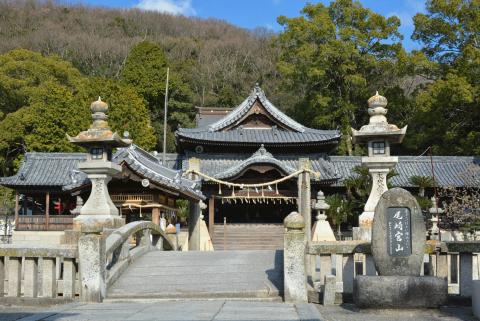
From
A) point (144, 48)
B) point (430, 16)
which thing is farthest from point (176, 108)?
point (430, 16)

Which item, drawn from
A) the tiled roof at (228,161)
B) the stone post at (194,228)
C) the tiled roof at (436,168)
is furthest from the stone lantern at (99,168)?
the tiled roof at (436,168)

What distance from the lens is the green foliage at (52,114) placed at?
36.1 meters

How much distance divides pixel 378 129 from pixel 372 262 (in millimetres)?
4261

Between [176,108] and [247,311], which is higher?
[176,108]

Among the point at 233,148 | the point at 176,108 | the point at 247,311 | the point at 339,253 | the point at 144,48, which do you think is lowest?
the point at 247,311

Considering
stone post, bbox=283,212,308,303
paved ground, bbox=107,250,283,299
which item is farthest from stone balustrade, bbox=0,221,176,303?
stone post, bbox=283,212,308,303

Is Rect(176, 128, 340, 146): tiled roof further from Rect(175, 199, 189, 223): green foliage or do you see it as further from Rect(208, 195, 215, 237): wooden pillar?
Rect(175, 199, 189, 223): green foliage

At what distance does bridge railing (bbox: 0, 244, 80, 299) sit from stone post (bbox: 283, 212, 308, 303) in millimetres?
3152

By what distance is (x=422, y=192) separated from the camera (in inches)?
1102

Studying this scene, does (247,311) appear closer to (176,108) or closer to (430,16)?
(430,16)

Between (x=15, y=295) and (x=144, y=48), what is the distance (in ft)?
156

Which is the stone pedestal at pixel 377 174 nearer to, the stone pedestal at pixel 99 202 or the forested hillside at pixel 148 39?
the stone pedestal at pixel 99 202

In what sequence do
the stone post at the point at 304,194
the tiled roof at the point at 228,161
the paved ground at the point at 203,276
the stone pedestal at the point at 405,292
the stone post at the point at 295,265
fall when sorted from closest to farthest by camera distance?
the stone pedestal at the point at 405,292
the stone post at the point at 295,265
the paved ground at the point at 203,276
the stone post at the point at 304,194
the tiled roof at the point at 228,161

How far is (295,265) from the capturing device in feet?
25.9
